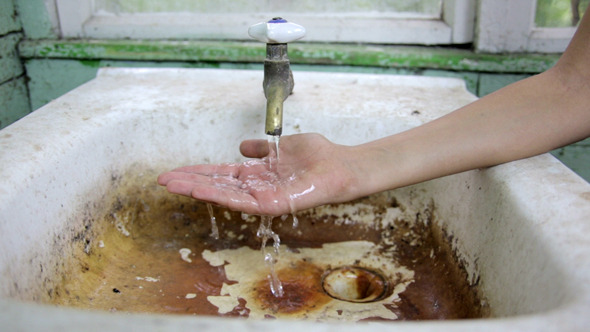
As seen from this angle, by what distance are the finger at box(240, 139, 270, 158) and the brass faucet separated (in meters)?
0.06

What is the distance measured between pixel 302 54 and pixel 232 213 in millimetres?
402

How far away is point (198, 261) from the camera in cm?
82

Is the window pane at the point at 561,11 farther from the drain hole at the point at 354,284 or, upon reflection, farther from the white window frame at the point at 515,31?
the drain hole at the point at 354,284

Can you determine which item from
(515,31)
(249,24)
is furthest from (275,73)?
(515,31)

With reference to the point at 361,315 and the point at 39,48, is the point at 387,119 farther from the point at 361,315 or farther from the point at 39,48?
the point at 39,48

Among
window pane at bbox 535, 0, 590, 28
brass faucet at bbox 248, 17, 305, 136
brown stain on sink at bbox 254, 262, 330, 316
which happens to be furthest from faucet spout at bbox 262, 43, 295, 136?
window pane at bbox 535, 0, 590, 28

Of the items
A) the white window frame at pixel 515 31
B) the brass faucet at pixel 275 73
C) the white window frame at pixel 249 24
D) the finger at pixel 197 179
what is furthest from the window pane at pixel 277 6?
the finger at pixel 197 179

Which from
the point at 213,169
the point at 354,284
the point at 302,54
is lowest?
the point at 354,284

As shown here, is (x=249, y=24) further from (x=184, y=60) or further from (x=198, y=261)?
(x=198, y=261)

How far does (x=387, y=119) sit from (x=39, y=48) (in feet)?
2.59

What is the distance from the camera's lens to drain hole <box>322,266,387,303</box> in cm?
77

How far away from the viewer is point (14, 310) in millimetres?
368

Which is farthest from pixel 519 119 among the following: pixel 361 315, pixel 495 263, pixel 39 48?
pixel 39 48

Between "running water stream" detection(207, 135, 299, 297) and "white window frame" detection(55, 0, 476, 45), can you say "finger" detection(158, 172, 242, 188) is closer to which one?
"running water stream" detection(207, 135, 299, 297)
